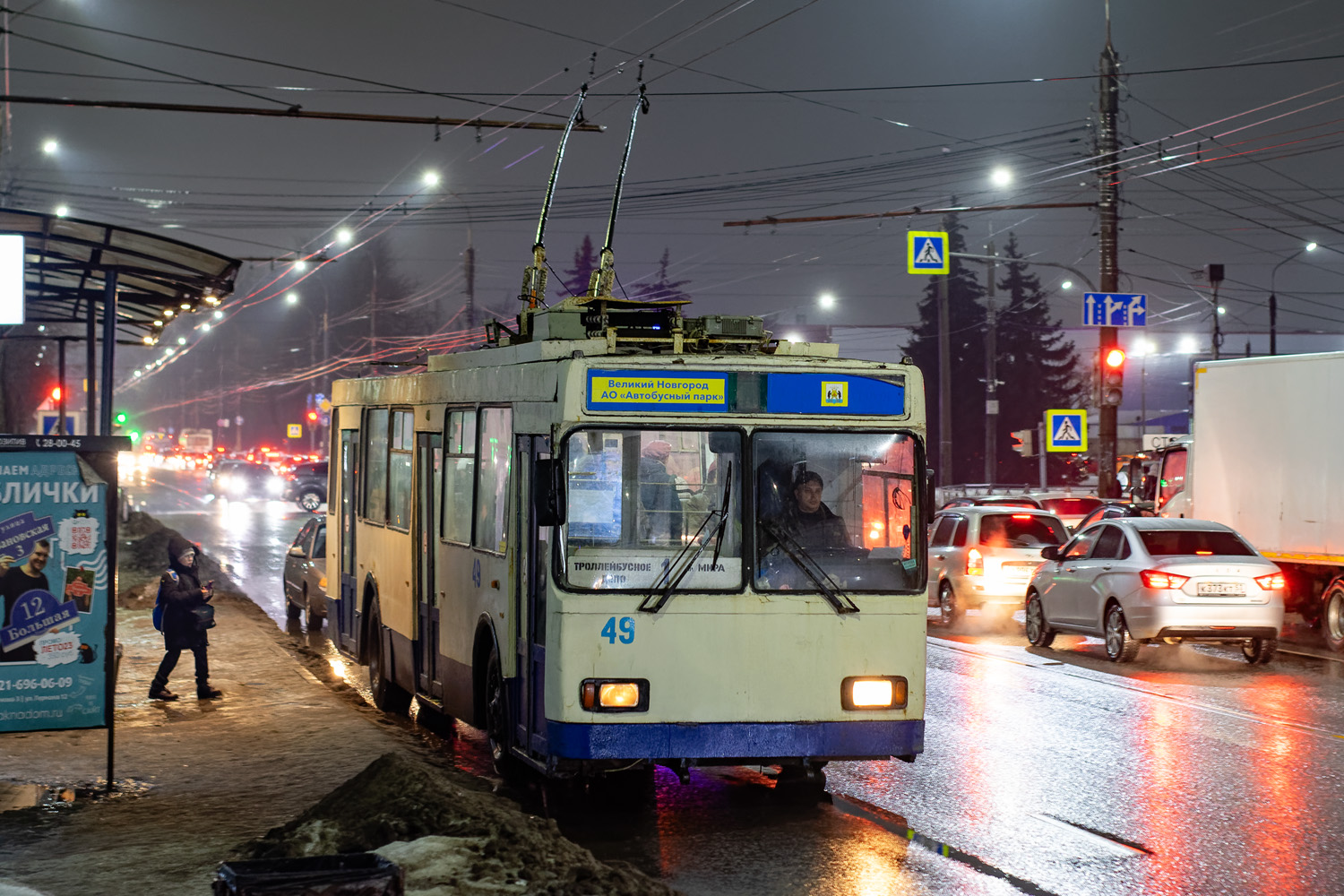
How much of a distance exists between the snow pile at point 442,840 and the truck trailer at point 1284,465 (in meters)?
14.5

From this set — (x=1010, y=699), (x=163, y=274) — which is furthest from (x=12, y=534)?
(x=1010, y=699)

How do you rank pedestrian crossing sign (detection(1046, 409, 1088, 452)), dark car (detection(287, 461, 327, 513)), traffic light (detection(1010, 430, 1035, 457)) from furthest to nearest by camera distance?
1. dark car (detection(287, 461, 327, 513))
2. traffic light (detection(1010, 430, 1035, 457))
3. pedestrian crossing sign (detection(1046, 409, 1088, 452))

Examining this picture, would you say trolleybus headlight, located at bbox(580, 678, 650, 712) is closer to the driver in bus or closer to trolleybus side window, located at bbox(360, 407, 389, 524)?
the driver in bus

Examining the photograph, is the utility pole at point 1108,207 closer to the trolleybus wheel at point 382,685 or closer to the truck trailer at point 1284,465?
the truck trailer at point 1284,465

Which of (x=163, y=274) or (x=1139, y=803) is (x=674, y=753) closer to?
(x=1139, y=803)

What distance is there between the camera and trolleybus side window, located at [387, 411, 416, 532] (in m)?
12.4

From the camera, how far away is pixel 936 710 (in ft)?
44.0

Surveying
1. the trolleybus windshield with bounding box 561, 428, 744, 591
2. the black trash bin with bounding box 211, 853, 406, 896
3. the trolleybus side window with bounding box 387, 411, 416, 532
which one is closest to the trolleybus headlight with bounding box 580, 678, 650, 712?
Answer: the trolleybus windshield with bounding box 561, 428, 744, 591

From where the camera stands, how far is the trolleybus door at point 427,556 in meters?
11.5

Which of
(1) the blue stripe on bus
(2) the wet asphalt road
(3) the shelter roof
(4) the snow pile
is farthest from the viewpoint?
(3) the shelter roof

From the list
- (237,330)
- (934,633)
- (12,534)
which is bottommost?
(934,633)

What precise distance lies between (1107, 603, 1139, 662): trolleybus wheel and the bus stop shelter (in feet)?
32.4

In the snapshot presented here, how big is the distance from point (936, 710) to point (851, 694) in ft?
16.6

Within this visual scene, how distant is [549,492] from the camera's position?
819 cm
